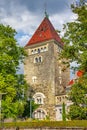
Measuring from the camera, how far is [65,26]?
22.0 m

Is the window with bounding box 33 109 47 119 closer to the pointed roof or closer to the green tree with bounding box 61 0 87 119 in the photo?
the pointed roof

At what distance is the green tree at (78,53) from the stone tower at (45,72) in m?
33.4

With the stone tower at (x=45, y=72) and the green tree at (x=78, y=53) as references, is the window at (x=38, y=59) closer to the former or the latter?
the stone tower at (x=45, y=72)

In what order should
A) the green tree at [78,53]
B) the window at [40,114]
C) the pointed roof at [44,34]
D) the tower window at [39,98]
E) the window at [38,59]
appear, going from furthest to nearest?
1. the pointed roof at [44,34]
2. the window at [38,59]
3. the tower window at [39,98]
4. the window at [40,114]
5. the green tree at [78,53]

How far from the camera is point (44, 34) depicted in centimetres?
5938

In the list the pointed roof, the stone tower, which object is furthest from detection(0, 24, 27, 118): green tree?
the pointed roof

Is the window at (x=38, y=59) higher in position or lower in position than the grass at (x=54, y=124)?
higher

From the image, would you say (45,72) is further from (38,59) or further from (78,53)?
(78,53)

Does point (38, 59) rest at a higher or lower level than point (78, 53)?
higher

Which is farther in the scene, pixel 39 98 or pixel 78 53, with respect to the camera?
pixel 39 98

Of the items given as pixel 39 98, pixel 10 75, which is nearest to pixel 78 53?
pixel 10 75

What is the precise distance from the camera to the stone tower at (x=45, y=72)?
54.4 m

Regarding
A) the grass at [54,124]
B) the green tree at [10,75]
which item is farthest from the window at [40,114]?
the grass at [54,124]

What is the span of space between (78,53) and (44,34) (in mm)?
39553
